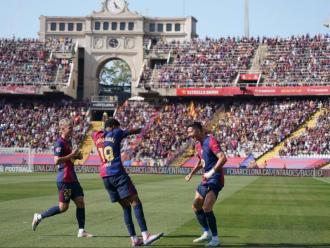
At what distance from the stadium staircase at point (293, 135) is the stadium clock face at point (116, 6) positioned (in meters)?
29.8

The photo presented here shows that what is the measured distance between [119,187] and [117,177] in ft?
0.62

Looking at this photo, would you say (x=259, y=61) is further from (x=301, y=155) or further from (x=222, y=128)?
(x=301, y=155)

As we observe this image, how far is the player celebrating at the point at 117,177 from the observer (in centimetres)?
1230

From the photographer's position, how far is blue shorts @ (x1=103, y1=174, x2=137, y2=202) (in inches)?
484

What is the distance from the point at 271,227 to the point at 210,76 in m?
55.8

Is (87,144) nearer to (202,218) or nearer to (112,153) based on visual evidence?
(202,218)

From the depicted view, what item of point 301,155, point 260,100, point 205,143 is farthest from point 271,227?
point 260,100

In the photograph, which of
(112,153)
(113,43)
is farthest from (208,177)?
(113,43)

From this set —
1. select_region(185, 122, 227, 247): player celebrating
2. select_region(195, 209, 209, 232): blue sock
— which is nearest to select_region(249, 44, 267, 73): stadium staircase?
select_region(195, 209, 209, 232): blue sock

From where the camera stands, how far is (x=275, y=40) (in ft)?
240

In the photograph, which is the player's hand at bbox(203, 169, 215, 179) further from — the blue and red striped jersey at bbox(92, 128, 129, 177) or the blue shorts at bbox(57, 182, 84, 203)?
the blue shorts at bbox(57, 182, 84, 203)

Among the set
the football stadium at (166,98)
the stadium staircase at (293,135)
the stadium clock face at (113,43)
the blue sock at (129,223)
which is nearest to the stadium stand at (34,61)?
the football stadium at (166,98)

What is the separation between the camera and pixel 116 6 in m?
82.3

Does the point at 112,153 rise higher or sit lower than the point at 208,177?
higher
